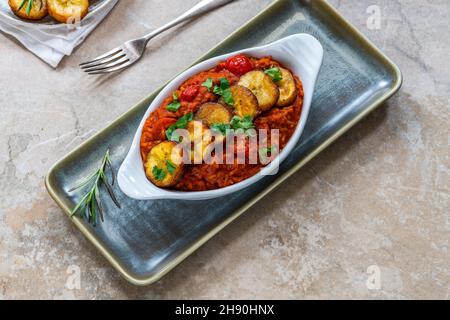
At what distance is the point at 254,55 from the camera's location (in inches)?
120

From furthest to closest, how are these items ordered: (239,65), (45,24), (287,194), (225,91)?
(45,24) < (287,194) < (239,65) < (225,91)

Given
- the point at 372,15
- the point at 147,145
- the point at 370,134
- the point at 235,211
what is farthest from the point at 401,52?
the point at 147,145

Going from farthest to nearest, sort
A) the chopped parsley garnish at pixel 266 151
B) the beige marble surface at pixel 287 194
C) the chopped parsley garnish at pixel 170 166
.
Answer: the beige marble surface at pixel 287 194 < the chopped parsley garnish at pixel 266 151 < the chopped parsley garnish at pixel 170 166

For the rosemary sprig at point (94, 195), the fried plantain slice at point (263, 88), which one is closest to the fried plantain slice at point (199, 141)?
the fried plantain slice at point (263, 88)

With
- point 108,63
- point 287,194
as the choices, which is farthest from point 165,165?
point 108,63

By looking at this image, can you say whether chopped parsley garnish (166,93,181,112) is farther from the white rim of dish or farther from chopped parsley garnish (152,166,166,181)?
the white rim of dish

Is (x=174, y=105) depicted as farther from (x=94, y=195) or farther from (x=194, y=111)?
(x=94, y=195)

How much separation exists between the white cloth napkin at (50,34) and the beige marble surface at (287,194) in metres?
0.06

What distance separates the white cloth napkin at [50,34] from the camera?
3.44 metres

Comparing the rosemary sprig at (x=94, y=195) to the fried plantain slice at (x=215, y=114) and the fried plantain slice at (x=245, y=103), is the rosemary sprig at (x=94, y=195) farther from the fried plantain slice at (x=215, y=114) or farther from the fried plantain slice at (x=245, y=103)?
the fried plantain slice at (x=245, y=103)

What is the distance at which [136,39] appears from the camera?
11.3ft

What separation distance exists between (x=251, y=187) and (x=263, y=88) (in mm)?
578

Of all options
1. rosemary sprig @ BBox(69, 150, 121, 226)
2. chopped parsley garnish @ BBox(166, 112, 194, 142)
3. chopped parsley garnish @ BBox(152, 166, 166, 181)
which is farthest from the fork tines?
chopped parsley garnish @ BBox(152, 166, 166, 181)

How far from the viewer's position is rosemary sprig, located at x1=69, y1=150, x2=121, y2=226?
10.2ft
